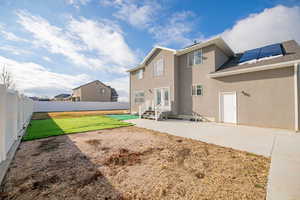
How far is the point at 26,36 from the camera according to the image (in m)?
8.24

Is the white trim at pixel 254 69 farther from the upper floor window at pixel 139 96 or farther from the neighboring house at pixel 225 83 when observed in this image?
the upper floor window at pixel 139 96

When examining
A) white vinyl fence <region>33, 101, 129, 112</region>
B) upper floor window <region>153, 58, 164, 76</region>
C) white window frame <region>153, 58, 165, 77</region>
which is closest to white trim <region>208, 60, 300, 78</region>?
white window frame <region>153, 58, 165, 77</region>

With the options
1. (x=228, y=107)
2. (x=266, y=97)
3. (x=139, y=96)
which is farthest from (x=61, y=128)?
(x=266, y=97)

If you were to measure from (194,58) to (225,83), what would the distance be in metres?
3.45

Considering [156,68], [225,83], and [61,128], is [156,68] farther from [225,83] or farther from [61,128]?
[61,128]

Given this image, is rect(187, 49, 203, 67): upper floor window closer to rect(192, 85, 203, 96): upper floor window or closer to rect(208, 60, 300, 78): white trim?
rect(208, 60, 300, 78): white trim

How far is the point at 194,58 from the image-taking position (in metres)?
11.0

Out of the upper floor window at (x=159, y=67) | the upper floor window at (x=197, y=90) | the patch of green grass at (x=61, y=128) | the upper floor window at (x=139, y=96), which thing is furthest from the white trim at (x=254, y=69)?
the upper floor window at (x=139, y=96)

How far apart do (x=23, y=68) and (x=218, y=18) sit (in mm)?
28792

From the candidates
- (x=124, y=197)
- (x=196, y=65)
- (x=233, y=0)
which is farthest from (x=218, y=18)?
(x=124, y=197)

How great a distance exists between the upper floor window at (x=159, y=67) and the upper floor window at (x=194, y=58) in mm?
2564

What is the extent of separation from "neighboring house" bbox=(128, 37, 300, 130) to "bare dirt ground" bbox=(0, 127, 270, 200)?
5.26 meters

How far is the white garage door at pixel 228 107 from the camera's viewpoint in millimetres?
8741

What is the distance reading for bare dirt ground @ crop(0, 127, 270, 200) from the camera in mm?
2275
